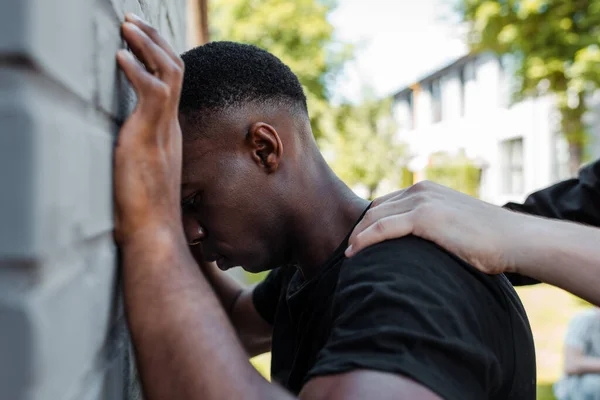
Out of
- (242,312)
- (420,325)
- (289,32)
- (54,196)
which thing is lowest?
(242,312)

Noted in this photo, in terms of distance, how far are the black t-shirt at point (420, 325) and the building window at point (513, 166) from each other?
68.3ft

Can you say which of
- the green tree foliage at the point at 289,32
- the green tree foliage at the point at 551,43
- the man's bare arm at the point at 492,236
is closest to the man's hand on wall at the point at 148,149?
the man's bare arm at the point at 492,236

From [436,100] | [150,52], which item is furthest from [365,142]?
[150,52]

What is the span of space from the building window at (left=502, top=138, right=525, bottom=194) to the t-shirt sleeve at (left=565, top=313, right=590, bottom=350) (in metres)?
17.0

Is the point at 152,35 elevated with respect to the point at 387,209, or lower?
elevated

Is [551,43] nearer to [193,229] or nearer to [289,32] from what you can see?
[193,229]

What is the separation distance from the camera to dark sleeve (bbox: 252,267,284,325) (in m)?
2.62

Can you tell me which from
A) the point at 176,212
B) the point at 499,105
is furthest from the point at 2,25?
the point at 499,105

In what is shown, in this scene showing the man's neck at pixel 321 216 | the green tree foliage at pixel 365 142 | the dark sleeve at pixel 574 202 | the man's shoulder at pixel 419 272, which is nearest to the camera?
the man's shoulder at pixel 419 272

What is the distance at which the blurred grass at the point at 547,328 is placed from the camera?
649cm

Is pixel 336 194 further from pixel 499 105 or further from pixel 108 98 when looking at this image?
pixel 499 105

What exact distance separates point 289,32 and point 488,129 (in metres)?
9.59

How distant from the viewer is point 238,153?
70.2 inches

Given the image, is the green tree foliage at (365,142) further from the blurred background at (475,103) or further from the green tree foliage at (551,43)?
the green tree foliage at (551,43)
